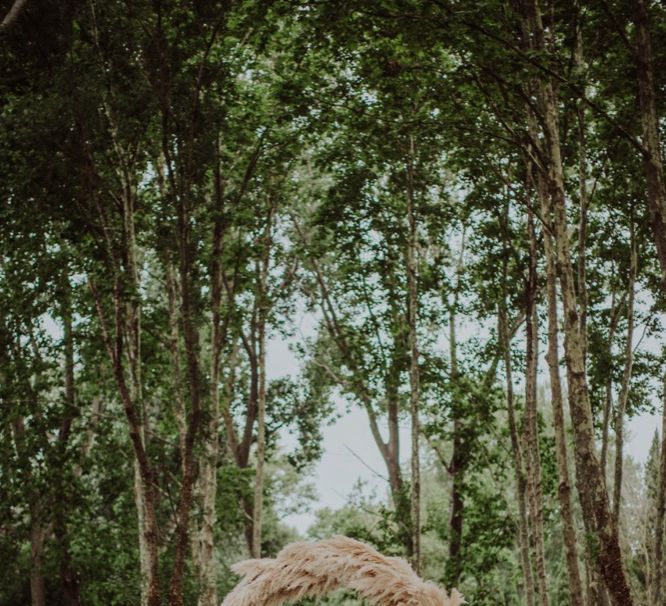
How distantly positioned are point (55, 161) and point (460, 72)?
258 inches

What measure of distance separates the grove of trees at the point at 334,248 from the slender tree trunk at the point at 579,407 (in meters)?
0.03

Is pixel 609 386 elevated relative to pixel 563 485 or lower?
elevated

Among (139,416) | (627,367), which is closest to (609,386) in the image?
(627,367)

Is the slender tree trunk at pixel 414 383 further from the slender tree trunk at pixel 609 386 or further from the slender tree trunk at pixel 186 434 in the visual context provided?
the slender tree trunk at pixel 186 434

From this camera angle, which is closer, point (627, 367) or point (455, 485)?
point (627, 367)

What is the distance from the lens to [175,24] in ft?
41.7

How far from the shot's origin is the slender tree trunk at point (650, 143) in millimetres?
8344

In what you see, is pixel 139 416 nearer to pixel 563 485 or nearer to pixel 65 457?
pixel 65 457

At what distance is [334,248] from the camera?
55.9 ft

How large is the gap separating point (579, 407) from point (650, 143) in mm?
2940

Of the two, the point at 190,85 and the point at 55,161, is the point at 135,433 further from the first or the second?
the point at 190,85

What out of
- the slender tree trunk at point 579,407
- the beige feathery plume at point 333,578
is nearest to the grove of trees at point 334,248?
the slender tree trunk at point 579,407

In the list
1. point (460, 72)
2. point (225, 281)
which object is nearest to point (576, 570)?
point (460, 72)

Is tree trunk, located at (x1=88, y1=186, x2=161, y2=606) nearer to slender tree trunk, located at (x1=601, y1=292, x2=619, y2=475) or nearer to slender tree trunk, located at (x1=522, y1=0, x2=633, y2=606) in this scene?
slender tree trunk, located at (x1=522, y1=0, x2=633, y2=606)
